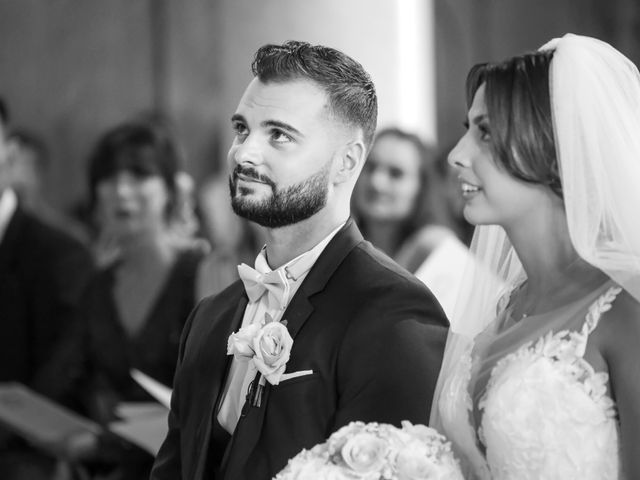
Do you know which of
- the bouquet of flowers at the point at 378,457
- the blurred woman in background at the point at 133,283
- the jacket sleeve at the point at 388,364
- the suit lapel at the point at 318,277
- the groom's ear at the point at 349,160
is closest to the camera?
the bouquet of flowers at the point at 378,457

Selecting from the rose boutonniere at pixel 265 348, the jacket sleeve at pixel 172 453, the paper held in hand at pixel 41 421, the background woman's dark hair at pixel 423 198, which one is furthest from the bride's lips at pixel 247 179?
the background woman's dark hair at pixel 423 198

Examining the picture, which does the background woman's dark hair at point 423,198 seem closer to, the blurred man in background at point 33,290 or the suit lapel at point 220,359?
the blurred man in background at point 33,290

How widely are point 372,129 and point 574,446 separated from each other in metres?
1.18

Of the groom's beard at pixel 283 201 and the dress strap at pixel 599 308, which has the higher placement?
the groom's beard at pixel 283 201

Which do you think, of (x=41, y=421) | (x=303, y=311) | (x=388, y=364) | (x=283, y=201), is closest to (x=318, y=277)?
(x=303, y=311)

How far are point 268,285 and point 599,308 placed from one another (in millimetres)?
983

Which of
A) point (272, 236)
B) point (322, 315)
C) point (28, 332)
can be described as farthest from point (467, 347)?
point (28, 332)

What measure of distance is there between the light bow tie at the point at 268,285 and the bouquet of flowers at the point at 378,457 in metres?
0.69

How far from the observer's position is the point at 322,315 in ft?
9.73

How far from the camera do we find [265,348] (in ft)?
9.36

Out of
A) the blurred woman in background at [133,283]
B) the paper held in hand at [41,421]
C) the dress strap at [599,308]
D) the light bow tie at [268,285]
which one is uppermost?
the dress strap at [599,308]

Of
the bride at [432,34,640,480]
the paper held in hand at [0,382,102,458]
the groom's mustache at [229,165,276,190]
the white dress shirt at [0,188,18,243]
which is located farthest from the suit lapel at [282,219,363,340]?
the white dress shirt at [0,188,18,243]

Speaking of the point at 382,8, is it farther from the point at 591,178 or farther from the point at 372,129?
the point at 591,178

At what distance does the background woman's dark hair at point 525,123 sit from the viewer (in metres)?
2.52
